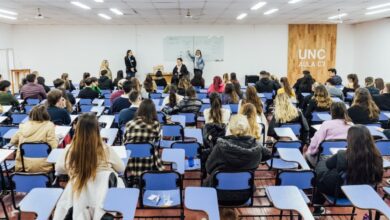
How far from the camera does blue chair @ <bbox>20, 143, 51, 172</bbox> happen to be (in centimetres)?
395

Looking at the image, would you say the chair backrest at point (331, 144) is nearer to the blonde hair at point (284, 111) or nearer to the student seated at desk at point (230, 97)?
the blonde hair at point (284, 111)

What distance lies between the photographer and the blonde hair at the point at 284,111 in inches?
220

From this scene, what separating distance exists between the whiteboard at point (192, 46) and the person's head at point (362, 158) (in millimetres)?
11906

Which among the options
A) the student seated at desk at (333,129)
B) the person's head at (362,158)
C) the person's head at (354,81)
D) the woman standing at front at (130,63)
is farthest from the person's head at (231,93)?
the woman standing at front at (130,63)

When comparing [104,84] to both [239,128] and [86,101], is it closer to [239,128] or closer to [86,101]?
[86,101]

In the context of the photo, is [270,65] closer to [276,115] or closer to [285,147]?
[276,115]

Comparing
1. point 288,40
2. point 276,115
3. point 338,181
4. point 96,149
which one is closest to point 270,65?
point 288,40

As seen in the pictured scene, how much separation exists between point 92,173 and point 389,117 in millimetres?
5112

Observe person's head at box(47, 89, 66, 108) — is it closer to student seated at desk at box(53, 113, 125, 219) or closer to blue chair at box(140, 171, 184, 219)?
blue chair at box(140, 171, 184, 219)

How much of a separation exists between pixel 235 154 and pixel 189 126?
3159 mm

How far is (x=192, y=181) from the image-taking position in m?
5.11

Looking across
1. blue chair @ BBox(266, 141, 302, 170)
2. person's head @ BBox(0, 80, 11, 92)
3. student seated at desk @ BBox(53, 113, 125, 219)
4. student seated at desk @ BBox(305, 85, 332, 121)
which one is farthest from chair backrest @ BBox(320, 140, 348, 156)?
person's head @ BBox(0, 80, 11, 92)

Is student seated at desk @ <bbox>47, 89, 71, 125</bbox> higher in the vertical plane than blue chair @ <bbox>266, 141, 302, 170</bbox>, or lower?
higher

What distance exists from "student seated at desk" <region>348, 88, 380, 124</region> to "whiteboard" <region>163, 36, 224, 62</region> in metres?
9.63
